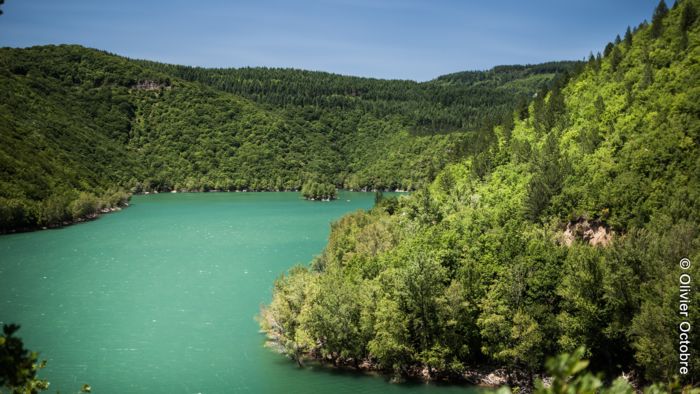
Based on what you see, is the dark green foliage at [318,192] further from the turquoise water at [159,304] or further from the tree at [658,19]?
the tree at [658,19]

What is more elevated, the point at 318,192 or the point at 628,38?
the point at 628,38

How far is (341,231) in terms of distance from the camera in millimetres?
73750

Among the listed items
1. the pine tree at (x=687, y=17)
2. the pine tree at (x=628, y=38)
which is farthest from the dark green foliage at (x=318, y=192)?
the pine tree at (x=687, y=17)

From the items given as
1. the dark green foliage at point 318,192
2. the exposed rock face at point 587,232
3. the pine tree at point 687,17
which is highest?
the pine tree at point 687,17

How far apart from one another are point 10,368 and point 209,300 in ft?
186

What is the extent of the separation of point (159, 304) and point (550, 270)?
41890 millimetres

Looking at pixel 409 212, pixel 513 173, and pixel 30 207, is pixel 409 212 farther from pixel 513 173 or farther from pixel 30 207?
pixel 30 207

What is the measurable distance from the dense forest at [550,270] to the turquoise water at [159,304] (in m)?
3.23

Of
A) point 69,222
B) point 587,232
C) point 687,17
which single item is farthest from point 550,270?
point 69,222

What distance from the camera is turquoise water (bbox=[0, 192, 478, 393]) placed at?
132 ft

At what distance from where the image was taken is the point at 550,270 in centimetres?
3984

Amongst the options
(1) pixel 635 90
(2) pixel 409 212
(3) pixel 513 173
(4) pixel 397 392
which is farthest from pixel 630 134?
(4) pixel 397 392

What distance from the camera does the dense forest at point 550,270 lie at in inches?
1410

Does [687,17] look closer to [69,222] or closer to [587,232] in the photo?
[587,232]
